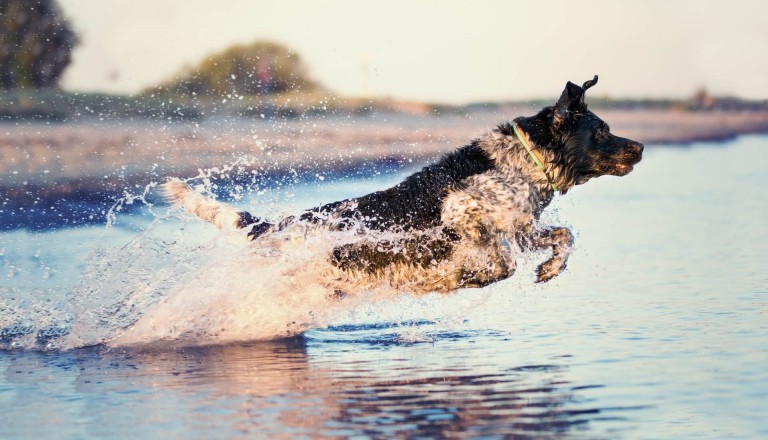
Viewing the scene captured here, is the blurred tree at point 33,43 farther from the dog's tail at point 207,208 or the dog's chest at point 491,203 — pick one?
the dog's chest at point 491,203

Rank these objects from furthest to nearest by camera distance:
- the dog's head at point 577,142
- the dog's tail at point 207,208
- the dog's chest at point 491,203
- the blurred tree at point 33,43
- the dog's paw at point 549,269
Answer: the blurred tree at point 33,43
the dog's tail at point 207,208
the dog's paw at point 549,269
the dog's head at point 577,142
the dog's chest at point 491,203

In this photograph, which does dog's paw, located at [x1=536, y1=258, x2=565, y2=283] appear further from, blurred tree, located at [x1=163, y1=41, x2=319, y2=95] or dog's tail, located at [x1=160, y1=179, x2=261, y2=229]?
blurred tree, located at [x1=163, y1=41, x2=319, y2=95]

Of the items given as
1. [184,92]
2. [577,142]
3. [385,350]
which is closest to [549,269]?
[577,142]

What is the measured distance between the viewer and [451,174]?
793 centimetres

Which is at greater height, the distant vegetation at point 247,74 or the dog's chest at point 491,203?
the distant vegetation at point 247,74

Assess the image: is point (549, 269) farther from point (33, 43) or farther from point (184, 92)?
point (33, 43)

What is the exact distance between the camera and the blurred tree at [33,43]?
71.9 ft

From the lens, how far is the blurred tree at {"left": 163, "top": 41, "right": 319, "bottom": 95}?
74.8 feet

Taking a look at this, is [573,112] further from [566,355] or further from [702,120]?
[702,120]

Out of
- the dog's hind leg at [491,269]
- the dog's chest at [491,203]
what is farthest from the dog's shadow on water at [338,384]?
→ the dog's chest at [491,203]

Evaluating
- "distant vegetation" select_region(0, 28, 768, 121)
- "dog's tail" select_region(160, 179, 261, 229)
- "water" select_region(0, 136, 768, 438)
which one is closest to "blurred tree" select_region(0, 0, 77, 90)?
"distant vegetation" select_region(0, 28, 768, 121)

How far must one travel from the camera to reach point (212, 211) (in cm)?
813

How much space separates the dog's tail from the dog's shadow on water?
0.81 m

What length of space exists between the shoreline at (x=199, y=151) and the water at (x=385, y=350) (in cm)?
505
